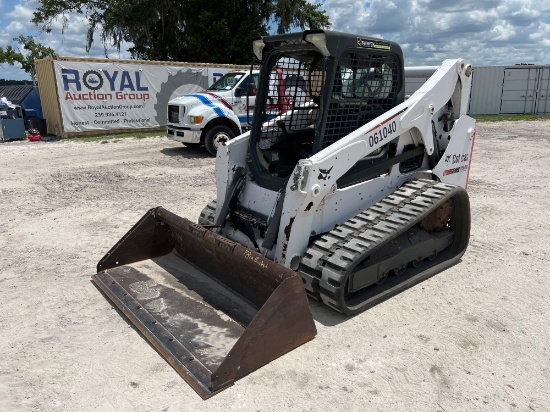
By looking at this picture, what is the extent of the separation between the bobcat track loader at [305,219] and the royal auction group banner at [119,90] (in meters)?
12.1

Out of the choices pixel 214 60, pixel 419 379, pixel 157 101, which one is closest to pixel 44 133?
pixel 157 101

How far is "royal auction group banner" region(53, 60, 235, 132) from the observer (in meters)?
15.2

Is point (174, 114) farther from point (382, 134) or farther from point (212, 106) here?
point (382, 134)

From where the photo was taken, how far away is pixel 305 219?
4.01 metres

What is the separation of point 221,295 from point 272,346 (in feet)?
3.29

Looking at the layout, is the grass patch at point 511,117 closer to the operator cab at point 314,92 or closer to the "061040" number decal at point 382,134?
the operator cab at point 314,92

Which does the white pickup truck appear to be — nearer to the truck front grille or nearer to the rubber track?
the truck front grille

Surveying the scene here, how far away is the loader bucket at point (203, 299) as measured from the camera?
125 inches

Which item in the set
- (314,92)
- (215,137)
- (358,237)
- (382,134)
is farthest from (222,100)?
(358,237)

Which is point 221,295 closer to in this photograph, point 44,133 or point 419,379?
point 419,379

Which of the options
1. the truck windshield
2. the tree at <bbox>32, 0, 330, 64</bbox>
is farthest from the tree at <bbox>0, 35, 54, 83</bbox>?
the truck windshield

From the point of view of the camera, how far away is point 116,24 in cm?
2466

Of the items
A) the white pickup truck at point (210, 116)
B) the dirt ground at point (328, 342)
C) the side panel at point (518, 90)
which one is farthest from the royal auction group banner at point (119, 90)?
the side panel at point (518, 90)

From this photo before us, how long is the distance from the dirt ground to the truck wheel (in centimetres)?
482
